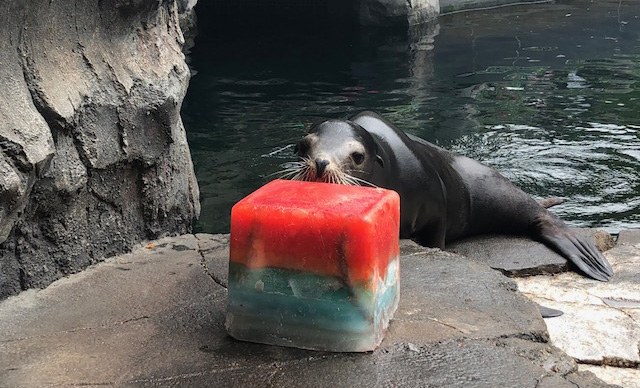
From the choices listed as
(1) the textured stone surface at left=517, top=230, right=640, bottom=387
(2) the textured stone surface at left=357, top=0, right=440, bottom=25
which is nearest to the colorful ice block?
(1) the textured stone surface at left=517, top=230, right=640, bottom=387

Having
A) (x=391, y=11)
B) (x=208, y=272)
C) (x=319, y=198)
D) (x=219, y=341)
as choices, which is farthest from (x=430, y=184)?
(x=391, y=11)

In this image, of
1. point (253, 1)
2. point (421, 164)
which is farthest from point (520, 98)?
point (253, 1)

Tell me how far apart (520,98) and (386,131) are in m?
5.79

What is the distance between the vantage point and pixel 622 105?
975 centimetres

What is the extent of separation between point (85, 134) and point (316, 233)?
1.46 meters

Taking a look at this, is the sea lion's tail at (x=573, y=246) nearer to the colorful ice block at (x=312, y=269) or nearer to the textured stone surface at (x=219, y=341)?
the textured stone surface at (x=219, y=341)

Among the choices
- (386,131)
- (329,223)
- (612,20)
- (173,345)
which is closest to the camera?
(329,223)

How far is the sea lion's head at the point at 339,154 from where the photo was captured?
3.64 metres

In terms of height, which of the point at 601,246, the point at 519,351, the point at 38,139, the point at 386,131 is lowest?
the point at 601,246

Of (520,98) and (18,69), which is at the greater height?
(18,69)

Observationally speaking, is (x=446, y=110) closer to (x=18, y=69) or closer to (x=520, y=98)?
(x=520, y=98)

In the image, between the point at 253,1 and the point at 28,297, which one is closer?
the point at 28,297

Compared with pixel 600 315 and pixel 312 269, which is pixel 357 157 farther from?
pixel 312 269

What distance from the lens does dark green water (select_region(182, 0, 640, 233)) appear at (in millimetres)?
6980
